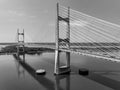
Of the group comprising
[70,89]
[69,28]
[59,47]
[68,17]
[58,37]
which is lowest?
[70,89]

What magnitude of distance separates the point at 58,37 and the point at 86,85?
356 inches

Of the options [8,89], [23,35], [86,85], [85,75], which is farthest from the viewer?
[23,35]

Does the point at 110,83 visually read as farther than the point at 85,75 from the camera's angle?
No

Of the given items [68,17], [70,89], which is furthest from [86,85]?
[68,17]

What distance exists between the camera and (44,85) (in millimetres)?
13867

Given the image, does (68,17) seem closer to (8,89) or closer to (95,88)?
(95,88)

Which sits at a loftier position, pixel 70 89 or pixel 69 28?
pixel 69 28

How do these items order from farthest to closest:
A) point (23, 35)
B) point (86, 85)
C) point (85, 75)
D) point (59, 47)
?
point (23, 35), point (59, 47), point (85, 75), point (86, 85)

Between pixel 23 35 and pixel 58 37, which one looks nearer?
pixel 58 37

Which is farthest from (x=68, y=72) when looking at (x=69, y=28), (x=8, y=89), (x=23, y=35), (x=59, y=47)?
(x=23, y=35)

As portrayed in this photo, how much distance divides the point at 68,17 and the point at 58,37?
16.9 feet

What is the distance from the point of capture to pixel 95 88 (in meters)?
12.6

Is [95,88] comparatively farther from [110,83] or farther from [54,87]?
[54,87]

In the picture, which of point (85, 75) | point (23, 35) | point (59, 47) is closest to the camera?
point (85, 75)
